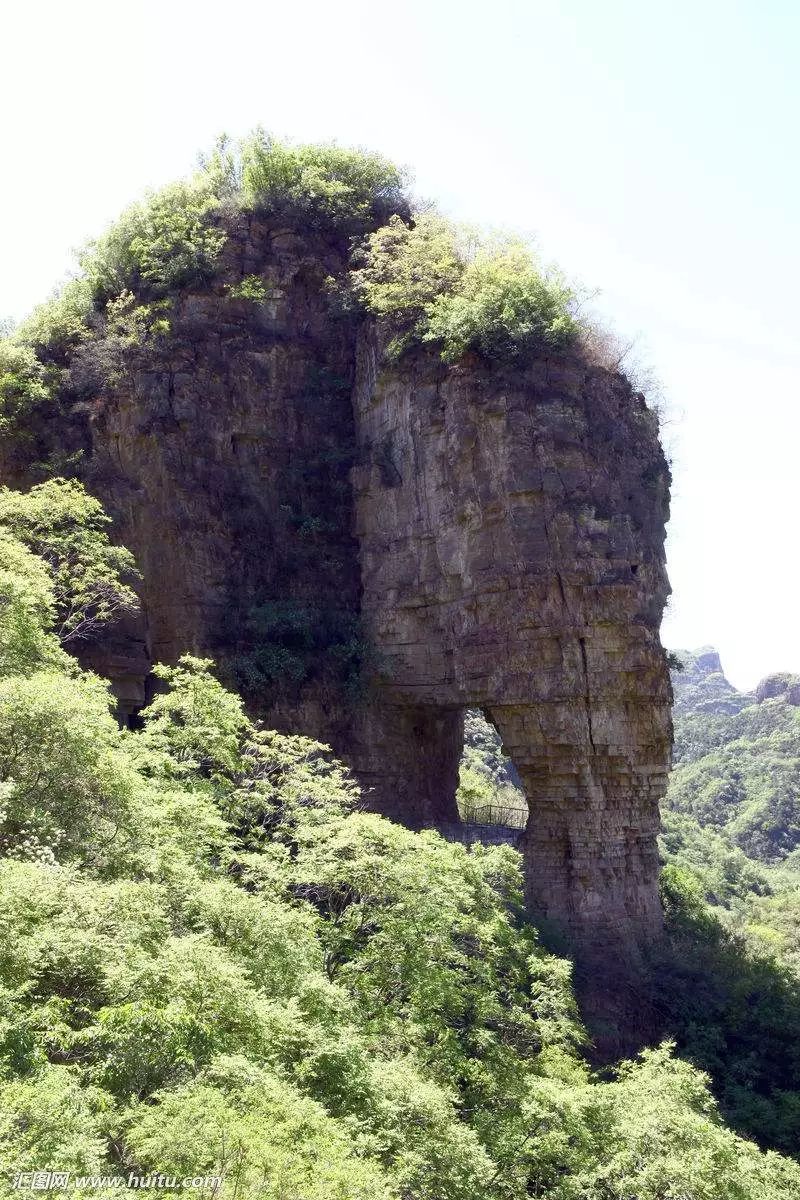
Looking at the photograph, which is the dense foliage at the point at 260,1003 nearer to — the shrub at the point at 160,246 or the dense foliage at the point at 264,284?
the dense foliage at the point at 264,284

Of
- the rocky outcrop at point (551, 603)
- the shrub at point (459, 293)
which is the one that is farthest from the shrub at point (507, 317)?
the rocky outcrop at point (551, 603)

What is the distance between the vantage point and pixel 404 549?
24.7m

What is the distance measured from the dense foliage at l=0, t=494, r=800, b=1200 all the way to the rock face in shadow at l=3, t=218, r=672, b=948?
17.3 feet

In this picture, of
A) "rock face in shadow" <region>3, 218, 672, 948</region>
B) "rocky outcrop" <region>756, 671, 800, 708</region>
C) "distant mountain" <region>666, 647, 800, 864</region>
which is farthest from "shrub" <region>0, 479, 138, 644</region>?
"rocky outcrop" <region>756, 671, 800, 708</region>

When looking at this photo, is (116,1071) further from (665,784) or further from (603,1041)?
(665,784)

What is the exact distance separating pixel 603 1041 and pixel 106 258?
77.2ft

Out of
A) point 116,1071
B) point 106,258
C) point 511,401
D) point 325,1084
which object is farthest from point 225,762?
point 106,258

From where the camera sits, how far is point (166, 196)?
27859 millimetres

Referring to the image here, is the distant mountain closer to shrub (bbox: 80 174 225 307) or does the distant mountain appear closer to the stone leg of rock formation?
the stone leg of rock formation

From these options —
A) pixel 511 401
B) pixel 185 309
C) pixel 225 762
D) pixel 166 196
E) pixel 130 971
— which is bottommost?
pixel 130 971

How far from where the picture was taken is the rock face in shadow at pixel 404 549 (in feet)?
71.5

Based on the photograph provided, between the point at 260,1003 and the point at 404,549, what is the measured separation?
16.6 metres

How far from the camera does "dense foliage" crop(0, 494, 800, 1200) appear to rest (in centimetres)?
703

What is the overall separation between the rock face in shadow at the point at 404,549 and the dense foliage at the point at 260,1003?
5.27 metres
